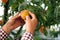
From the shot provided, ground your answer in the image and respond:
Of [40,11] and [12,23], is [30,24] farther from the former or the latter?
[40,11]

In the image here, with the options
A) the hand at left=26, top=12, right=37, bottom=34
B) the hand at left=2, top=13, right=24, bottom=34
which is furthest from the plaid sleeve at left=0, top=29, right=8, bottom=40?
the hand at left=26, top=12, right=37, bottom=34

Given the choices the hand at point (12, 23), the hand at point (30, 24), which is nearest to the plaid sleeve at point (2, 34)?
the hand at point (12, 23)

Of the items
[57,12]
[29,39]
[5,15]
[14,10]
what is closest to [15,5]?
[14,10]

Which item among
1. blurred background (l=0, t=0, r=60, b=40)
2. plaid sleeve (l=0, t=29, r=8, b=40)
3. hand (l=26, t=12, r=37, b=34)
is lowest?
plaid sleeve (l=0, t=29, r=8, b=40)

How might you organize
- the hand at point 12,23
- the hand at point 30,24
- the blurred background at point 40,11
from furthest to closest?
the blurred background at point 40,11 < the hand at point 12,23 < the hand at point 30,24

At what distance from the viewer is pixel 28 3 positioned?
3.73 feet

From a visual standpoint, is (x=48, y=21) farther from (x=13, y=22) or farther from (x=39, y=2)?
(x=13, y=22)

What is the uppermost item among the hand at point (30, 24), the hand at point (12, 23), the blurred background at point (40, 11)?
the blurred background at point (40, 11)

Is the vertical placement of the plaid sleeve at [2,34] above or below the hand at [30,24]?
below

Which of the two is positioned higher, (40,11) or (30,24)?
(40,11)

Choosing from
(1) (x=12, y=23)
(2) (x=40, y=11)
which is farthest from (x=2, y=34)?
(2) (x=40, y=11)

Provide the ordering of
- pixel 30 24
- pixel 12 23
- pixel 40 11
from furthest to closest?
pixel 40 11 → pixel 12 23 → pixel 30 24

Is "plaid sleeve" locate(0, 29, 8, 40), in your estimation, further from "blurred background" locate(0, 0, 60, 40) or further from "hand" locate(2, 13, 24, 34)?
"blurred background" locate(0, 0, 60, 40)

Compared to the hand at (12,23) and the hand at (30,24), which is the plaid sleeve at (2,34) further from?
the hand at (30,24)
